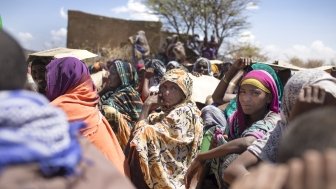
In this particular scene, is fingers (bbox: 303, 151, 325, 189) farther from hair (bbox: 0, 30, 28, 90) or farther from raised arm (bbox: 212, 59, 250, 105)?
raised arm (bbox: 212, 59, 250, 105)

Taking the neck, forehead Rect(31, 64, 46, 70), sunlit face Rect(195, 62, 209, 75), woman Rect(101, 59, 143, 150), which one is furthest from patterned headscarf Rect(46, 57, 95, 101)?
sunlit face Rect(195, 62, 209, 75)

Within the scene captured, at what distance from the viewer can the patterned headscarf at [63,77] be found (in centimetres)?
309

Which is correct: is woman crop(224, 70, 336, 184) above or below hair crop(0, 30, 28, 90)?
below

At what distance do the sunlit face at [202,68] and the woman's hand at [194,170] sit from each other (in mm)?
3489

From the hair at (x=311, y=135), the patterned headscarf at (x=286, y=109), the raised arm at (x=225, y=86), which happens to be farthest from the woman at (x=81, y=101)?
the hair at (x=311, y=135)

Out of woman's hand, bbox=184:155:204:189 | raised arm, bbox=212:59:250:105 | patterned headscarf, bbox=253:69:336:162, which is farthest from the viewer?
raised arm, bbox=212:59:250:105

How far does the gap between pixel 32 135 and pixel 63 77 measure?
82.2 inches

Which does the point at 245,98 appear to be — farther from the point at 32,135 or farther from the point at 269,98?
the point at 32,135

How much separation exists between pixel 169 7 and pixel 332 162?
20.8 m

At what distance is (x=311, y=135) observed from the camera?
3.14ft

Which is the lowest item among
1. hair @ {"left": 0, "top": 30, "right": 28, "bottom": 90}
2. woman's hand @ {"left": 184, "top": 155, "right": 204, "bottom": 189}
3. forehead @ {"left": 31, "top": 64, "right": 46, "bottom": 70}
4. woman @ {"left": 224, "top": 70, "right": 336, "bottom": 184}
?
woman's hand @ {"left": 184, "top": 155, "right": 204, "bottom": 189}

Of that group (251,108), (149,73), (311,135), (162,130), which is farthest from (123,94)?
(311,135)

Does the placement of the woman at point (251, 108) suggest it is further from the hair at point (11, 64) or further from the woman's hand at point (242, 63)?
the hair at point (11, 64)

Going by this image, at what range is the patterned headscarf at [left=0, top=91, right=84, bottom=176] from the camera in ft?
3.43
